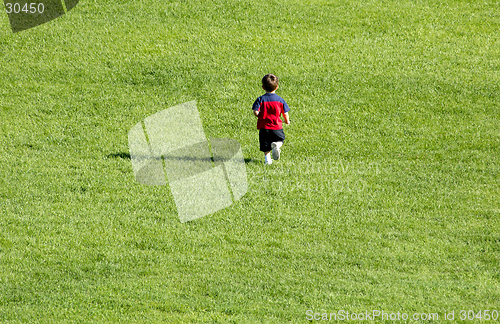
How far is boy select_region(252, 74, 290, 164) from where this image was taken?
8367 mm

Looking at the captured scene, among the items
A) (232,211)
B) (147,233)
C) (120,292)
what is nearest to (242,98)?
(232,211)

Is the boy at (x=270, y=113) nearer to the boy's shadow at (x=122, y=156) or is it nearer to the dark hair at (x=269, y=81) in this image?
the dark hair at (x=269, y=81)

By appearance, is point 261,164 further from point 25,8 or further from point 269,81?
point 25,8

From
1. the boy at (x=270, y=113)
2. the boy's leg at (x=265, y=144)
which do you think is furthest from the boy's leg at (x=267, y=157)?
the boy at (x=270, y=113)

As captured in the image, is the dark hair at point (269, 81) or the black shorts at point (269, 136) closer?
the dark hair at point (269, 81)

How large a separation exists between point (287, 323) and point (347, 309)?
75 centimetres

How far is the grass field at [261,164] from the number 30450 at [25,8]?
2.92ft

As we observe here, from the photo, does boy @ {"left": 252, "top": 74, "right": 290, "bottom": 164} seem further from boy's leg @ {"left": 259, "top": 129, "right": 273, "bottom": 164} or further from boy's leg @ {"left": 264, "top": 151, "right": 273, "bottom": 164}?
boy's leg @ {"left": 264, "top": 151, "right": 273, "bottom": 164}

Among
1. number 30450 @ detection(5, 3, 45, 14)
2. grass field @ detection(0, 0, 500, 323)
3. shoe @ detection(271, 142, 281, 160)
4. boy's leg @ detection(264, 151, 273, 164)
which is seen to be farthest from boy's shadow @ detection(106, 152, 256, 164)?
number 30450 @ detection(5, 3, 45, 14)

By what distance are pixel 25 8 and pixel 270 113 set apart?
933cm

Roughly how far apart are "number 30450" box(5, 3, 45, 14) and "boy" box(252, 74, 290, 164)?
872cm

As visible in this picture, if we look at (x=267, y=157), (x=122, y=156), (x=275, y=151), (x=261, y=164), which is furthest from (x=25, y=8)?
(x=275, y=151)

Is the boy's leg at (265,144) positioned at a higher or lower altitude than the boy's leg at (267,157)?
higher

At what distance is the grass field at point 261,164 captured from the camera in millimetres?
6242
